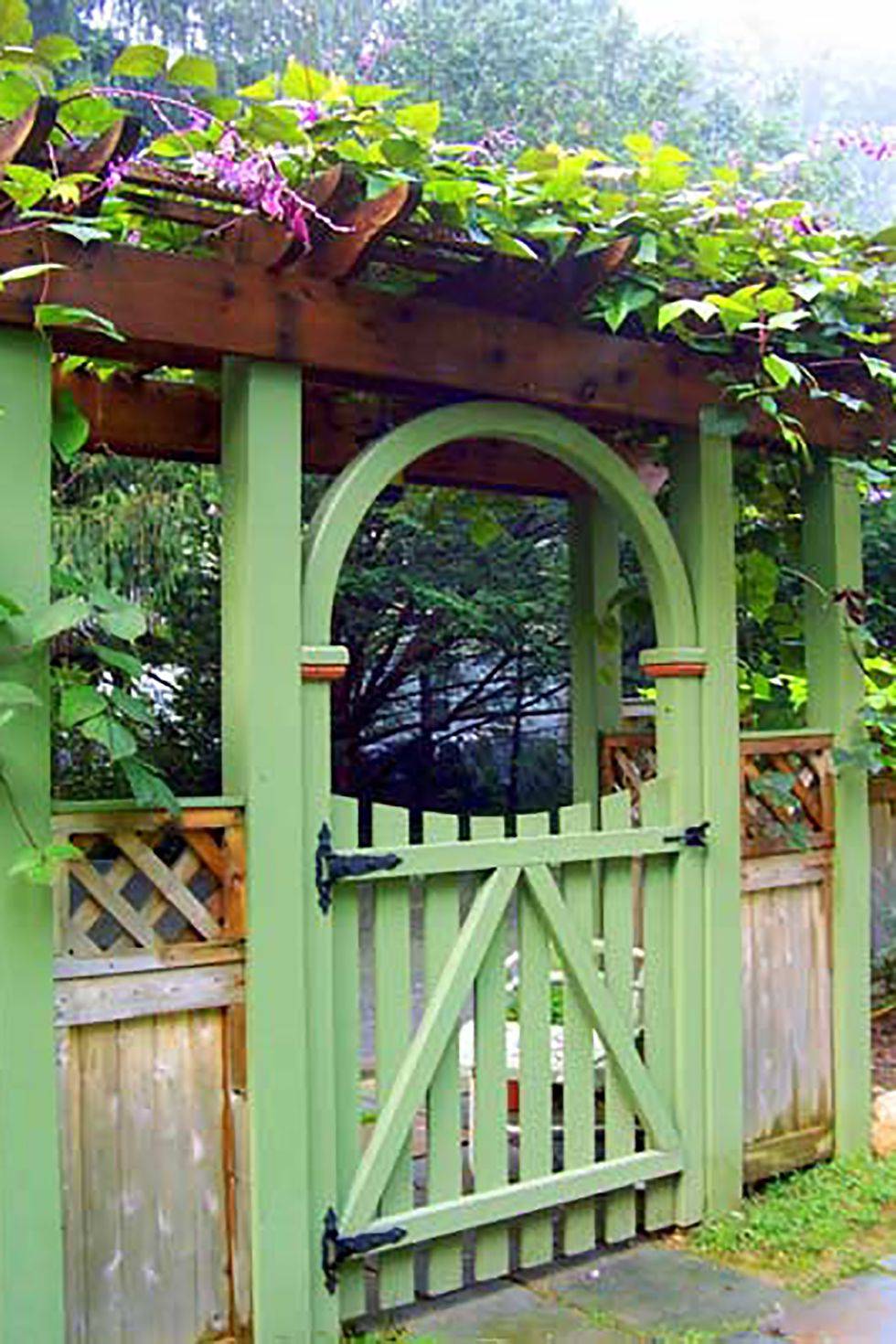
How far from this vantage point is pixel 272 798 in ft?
8.46

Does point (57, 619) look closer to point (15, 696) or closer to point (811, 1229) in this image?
point (15, 696)

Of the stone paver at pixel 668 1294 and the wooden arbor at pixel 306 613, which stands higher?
the wooden arbor at pixel 306 613

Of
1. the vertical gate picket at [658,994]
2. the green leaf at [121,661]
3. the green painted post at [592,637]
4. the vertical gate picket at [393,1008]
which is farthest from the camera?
the green painted post at [592,637]

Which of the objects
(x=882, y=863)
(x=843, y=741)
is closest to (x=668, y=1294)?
(x=843, y=741)

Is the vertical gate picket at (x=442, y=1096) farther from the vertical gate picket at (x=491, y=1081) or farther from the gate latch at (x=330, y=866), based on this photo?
the gate latch at (x=330, y=866)

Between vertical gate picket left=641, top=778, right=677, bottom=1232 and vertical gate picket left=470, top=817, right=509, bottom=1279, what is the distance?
0.46 metres

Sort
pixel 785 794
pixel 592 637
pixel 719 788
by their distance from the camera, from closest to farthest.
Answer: pixel 719 788 → pixel 785 794 → pixel 592 637

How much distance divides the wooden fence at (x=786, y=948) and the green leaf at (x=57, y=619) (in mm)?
1959

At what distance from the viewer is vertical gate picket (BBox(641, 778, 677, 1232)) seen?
326 centimetres

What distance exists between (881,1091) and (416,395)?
9.68ft

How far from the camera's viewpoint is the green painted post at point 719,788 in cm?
333

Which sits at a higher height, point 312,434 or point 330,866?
point 312,434

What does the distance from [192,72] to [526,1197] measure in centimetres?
246

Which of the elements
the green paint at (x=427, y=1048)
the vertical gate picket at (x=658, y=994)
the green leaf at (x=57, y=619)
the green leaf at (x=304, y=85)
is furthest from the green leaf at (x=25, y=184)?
→ the vertical gate picket at (x=658, y=994)
